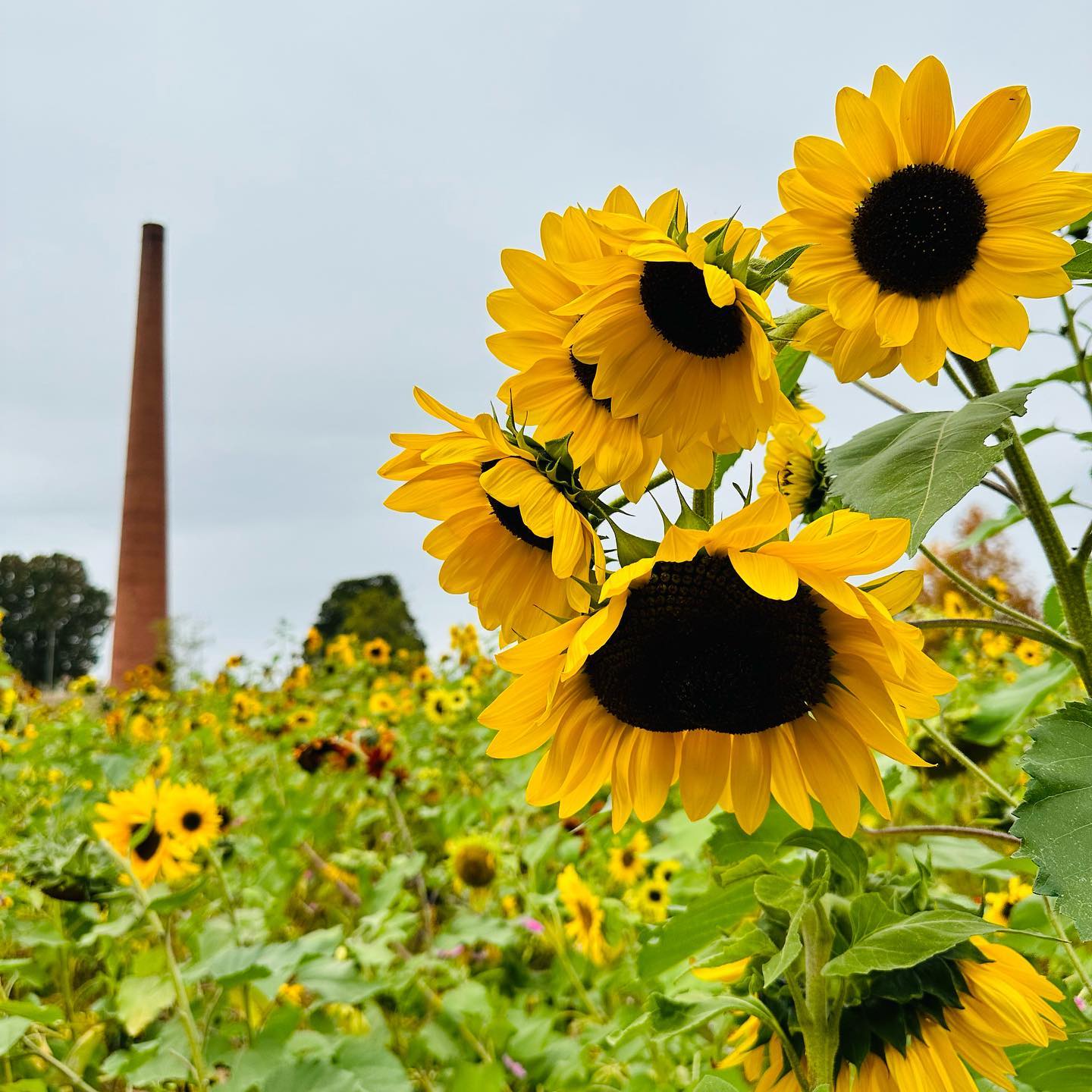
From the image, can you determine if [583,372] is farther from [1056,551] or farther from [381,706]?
[381,706]

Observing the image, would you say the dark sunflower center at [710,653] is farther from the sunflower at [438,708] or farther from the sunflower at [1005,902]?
the sunflower at [438,708]

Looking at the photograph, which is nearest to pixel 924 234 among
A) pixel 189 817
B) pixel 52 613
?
pixel 189 817

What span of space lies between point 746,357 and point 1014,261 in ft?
0.57

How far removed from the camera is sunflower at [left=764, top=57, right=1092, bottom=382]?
0.51 m

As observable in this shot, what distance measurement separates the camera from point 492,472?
49 cm

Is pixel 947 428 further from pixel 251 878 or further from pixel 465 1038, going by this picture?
pixel 251 878

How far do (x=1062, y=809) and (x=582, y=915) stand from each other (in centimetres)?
149

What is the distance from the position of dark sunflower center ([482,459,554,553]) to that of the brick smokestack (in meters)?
19.9

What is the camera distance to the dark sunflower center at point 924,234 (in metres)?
0.54

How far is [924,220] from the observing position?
552 mm

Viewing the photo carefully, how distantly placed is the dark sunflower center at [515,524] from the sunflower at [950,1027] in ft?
1.04

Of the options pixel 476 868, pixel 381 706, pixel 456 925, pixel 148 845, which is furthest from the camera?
pixel 381 706

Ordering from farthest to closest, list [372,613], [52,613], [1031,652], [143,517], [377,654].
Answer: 1. [52,613]
2. [143,517]
3. [372,613]
4. [377,654]
5. [1031,652]

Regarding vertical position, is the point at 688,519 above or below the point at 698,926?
above
